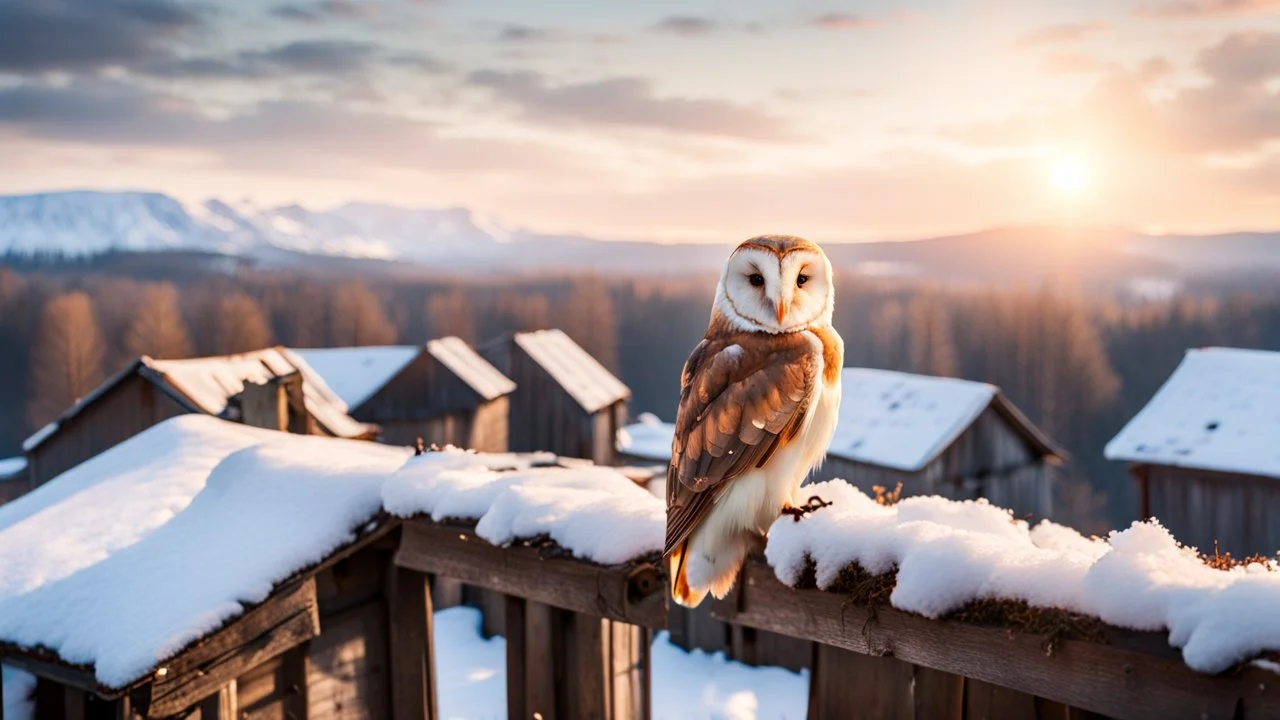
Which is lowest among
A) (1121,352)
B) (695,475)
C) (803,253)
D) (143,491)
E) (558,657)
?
(1121,352)

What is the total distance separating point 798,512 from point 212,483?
3528 millimetres

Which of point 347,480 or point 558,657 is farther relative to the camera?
point 347,480

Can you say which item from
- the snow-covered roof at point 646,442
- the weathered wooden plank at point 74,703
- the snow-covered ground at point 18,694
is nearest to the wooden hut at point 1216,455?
the snow-covered roof at point 646,442

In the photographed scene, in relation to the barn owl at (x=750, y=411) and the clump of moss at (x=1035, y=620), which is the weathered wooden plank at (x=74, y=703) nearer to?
the barn owl at (x=750, y=411)

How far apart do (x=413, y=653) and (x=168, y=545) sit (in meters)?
1.40

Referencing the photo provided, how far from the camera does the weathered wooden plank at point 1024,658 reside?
2.34 metres

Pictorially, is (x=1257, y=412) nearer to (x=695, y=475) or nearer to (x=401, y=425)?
(x=695, y=475)

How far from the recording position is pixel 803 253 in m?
3.64

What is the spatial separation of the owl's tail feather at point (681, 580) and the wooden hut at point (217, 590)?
75.5 inches

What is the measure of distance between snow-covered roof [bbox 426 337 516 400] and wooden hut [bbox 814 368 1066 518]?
10089mm

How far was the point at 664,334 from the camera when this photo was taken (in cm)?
8356

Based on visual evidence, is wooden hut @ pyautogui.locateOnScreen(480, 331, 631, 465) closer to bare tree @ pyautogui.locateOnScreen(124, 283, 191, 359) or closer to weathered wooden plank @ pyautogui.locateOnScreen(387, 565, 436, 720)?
weathered wooden plank @ pyautogui.locateOnScreen(387, 565, 436, 720)

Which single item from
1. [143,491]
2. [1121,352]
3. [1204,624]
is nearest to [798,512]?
[1204,624]

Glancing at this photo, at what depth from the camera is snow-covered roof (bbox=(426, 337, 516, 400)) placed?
85.5 ft
